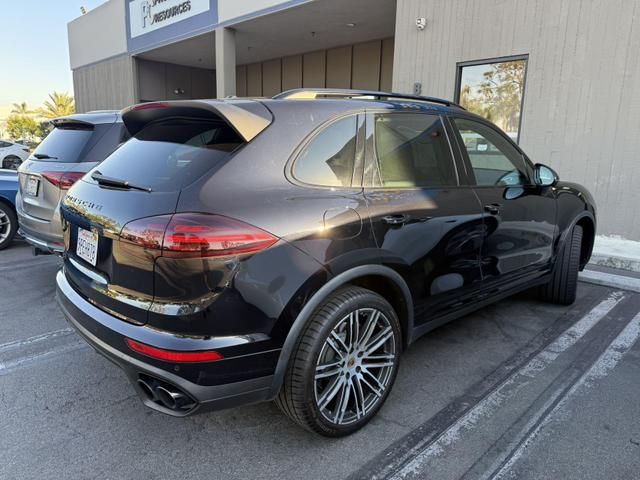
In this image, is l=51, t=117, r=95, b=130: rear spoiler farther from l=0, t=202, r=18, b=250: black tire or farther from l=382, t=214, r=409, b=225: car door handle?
l=382, t=214, r=409, b=225: car door handle

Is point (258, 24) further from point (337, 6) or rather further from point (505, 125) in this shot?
point (505, 125)

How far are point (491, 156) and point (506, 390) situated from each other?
1.77 m

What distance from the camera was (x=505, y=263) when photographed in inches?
140

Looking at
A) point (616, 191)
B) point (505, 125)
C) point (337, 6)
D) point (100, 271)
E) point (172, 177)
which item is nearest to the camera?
point (172, 177)

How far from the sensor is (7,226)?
6520 mm

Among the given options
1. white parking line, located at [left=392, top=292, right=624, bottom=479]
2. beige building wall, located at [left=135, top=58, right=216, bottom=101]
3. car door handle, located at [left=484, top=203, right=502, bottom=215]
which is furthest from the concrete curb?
beige building wall, located at [left=135, top=58, right=216, bottom=101]

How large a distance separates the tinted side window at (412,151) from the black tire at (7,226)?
5.96m

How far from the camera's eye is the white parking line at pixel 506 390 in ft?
7.70

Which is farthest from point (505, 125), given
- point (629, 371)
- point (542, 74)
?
point (629, 371)

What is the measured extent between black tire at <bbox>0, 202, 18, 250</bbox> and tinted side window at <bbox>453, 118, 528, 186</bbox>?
20.2 ft

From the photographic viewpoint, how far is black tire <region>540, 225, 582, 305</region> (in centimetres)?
430

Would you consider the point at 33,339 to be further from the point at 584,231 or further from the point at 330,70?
the point at 330,70

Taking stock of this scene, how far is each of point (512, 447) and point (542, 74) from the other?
636 centimetres

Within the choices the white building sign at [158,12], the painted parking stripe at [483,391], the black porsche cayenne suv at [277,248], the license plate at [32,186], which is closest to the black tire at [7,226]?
the license plate at [32,186]
